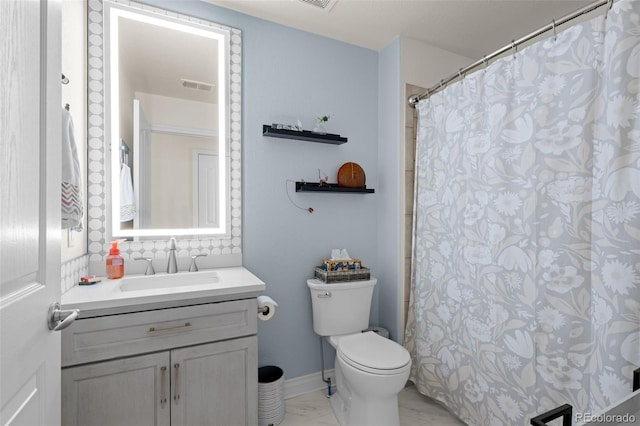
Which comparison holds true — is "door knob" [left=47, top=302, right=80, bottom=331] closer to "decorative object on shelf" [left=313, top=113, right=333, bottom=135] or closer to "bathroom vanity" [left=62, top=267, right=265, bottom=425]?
"bathroom vanity" [left=62, top=267, right=265, bottom=425]

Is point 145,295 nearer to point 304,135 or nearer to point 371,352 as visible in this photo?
point 371,352

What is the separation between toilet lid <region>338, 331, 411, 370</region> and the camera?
5.16 ft

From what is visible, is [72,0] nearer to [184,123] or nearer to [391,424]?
[184,123]

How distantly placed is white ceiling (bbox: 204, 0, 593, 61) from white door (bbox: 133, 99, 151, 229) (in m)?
0.86

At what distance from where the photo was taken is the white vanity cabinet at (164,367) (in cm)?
120

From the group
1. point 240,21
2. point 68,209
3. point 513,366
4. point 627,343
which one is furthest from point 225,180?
point 627,343

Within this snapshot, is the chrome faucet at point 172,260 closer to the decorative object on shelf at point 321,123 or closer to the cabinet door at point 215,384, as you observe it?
the cabinet door at point 215,384

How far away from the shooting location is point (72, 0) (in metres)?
1.44

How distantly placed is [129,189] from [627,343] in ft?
7.70

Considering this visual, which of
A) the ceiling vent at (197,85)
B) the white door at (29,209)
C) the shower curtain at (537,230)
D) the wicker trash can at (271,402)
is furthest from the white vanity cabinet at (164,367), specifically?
the ceiling vent at (197,85)

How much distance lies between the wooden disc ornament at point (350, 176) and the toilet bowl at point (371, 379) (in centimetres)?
102

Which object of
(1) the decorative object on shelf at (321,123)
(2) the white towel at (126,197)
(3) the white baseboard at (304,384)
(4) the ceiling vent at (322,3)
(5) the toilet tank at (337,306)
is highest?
(4) the ceiling vent at (322,3)

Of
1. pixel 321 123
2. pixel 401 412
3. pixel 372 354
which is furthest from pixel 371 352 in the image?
pixel 321 123

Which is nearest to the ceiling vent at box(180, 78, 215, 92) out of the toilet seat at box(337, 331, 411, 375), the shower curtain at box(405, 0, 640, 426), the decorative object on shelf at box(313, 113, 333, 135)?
the decorative object on shelf at box(313, 113, 333, 135)
